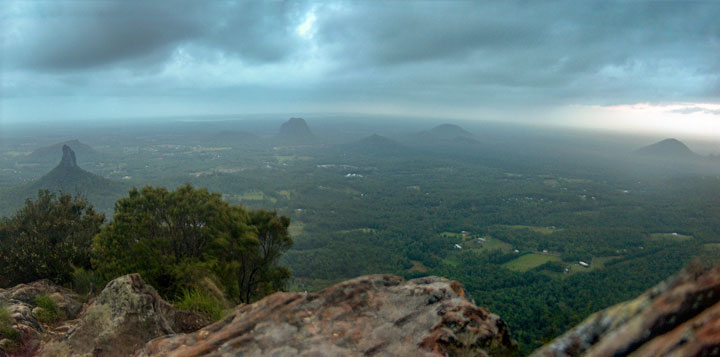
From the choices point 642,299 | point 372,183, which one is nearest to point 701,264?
point 642,299

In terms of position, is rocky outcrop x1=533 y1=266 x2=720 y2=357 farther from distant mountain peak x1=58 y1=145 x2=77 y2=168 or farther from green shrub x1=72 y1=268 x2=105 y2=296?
distant mountain peak x1=58 y1=145 x2=77 y2=168

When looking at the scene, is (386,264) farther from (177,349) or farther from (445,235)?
(177,349)

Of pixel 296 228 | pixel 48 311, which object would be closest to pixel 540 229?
pixel 296 228

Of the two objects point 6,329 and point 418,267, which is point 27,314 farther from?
point 418,267

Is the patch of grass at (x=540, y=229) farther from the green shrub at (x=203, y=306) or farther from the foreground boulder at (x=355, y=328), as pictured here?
the green shrub at (x=203, y=306)

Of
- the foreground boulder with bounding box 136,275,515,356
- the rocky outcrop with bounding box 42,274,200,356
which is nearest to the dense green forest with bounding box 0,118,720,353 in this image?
the foreground boulder with bounding box 136,275,515,356

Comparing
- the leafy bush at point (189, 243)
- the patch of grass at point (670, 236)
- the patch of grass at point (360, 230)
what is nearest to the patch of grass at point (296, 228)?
the patch of grass at point (360, 230)
